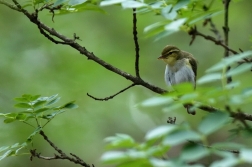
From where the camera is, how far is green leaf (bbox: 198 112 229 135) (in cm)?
94

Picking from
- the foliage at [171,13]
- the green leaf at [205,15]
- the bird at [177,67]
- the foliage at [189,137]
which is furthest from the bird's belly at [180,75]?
the foliage at [189,137]

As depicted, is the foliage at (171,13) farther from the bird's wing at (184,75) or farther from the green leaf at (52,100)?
the bird's wing at (184,75)

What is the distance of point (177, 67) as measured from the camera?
359 centimetres

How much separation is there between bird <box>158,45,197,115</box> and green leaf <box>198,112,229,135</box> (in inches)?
99.0

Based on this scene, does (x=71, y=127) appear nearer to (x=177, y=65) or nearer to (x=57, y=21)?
(x=57, y=21)

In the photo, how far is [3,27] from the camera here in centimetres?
536

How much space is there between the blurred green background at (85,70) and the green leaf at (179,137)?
3615 millimetres

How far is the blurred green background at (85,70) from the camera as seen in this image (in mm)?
4949

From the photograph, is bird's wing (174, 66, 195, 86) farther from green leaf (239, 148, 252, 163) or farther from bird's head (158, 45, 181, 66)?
green leaf (239, 148, 252, 163)

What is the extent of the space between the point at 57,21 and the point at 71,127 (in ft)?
3.84

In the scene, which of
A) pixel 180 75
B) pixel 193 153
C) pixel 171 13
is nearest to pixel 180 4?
pixel 171 13

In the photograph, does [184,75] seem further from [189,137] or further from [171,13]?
[189,137]

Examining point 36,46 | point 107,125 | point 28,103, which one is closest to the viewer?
point 28,103

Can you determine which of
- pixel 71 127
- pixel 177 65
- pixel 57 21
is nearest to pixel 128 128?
pixel 71 127
